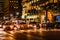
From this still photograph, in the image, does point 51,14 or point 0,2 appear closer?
point 0,2

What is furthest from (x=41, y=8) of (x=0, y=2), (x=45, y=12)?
(x=0, y=2)

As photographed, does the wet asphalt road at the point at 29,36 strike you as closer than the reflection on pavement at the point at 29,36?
Yes

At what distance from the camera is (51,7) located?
197 ft

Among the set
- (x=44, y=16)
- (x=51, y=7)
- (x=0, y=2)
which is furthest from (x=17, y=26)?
(x=44, y=16)

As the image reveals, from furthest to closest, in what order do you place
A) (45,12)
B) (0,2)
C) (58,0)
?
(45,12) → (58,0) → (0,2)

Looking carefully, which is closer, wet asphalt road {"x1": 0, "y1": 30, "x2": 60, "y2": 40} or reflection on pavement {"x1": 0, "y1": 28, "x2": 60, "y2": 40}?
wet asphalt road {"x1": 0, "y1": 30, "x2": 60, "y2": 40}

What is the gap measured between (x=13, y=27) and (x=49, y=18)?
2381 centimetres

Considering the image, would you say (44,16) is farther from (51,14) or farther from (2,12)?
(2,12)

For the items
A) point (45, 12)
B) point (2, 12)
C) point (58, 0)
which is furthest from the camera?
point (45, 12)

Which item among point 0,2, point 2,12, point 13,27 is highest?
point 0,2

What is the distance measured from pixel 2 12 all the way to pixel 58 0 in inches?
946

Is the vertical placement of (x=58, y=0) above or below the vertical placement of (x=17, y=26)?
above

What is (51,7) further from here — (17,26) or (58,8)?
(17,26)

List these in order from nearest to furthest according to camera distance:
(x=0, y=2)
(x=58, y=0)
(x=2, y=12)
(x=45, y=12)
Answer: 1. (x=2, y=12)
2. (x=0, y=2)
3. (x=58, y=0)
4. (x=45, y=12)
